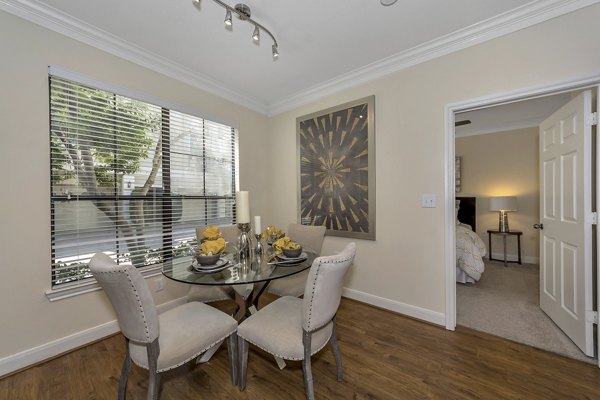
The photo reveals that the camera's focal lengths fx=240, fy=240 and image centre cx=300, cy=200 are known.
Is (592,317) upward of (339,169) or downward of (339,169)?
downward

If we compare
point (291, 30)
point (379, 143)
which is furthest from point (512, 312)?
point (291, 30)

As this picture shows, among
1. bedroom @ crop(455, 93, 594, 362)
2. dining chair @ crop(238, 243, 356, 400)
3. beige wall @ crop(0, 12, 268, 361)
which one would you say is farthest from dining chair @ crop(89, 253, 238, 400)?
bedroom @ crop(455, 93, 594, 362)

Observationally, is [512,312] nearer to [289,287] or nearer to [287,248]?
[289,287]

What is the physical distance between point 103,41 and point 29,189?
1388 mm

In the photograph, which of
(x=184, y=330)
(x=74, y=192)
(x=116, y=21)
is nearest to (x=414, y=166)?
(x=184, y=330)

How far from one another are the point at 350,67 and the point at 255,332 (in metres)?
2.72

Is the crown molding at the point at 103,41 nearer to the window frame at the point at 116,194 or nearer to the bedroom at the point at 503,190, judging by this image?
the window frame at the point at 116,194

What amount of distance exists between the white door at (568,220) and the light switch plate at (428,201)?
995 mm

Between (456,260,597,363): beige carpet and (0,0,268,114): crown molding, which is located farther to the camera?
(456,260,597,363): beige carpet

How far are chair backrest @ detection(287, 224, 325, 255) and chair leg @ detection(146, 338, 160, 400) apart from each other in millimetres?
1531

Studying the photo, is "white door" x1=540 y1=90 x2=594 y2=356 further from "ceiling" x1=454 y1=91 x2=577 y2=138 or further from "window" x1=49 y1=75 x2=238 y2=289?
"window" x1=49 y1=75 x2=238 y2=289

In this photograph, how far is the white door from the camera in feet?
5.92

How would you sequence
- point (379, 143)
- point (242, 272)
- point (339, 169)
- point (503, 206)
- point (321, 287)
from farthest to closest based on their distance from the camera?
point (503, 206) < point (339, 169) < point (379, 143) < point (242, 272) < point (321, 287)

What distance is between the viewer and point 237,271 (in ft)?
5.45
